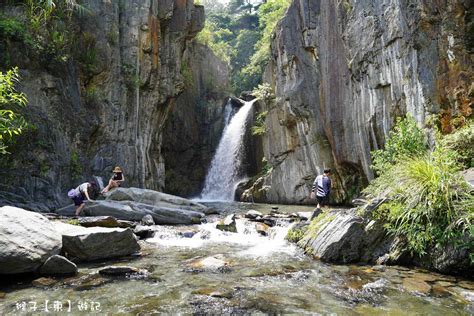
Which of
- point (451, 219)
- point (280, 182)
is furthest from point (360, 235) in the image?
point (280, 182)

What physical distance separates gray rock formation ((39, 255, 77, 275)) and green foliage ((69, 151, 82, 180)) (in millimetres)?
10737

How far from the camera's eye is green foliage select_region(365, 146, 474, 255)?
582 cm

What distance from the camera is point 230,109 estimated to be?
1200 inches

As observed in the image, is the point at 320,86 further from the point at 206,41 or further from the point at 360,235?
the point at 206,41

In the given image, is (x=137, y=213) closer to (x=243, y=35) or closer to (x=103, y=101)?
(x=103, y=101)

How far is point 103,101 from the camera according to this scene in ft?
61.3

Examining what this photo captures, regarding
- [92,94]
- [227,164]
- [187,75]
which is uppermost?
[187,75]

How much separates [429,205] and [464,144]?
3303 mm

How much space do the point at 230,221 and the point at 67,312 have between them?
6.75 meters

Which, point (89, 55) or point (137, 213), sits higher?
point (89, 55)

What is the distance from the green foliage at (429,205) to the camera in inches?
229

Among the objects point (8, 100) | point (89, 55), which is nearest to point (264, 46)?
point (89, 55)

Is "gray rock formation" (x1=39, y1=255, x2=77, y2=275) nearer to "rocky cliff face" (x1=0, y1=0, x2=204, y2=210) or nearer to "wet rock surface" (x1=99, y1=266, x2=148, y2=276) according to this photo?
"wet rock surface" (x1=99, y1=266, x2=148, y2=276)

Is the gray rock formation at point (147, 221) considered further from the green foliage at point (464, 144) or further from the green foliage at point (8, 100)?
the green foliage at point (464, 144)
